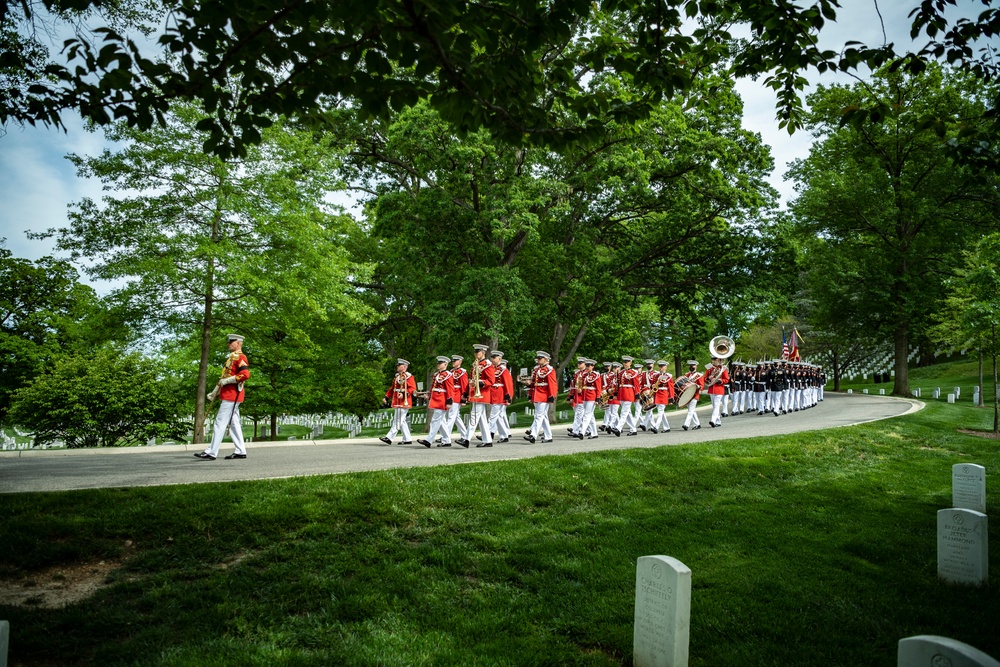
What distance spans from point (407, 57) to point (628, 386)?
14.4 metres

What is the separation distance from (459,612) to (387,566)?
1.06m

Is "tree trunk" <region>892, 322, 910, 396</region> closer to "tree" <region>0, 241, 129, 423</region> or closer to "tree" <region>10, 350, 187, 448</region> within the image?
"tree" <region>10, 350, 187, 448</region>

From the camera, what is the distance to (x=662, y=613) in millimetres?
4164

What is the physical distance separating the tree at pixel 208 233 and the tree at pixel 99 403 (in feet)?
3.99

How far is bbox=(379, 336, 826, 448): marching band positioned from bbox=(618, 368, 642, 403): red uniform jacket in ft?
0.04

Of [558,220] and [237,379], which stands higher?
[558,220]

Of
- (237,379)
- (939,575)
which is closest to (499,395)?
(237,379)

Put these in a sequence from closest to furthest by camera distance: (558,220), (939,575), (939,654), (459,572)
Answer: (939,654)
(459,572)
(939,575)
(558,220)

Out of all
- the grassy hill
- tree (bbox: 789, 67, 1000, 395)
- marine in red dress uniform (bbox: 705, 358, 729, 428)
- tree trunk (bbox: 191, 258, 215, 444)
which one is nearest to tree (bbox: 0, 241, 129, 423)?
tree trunk (bbox: 191, 258, 215, 444)

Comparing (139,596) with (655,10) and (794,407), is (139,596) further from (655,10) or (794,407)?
(794,407)

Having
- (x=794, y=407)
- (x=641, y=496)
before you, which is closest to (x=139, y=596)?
(x=641, y=496)

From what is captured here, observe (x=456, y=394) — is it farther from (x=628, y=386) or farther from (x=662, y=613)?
(x=662, y=613)

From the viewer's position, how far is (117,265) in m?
15.5

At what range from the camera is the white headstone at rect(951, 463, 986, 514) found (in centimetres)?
800
